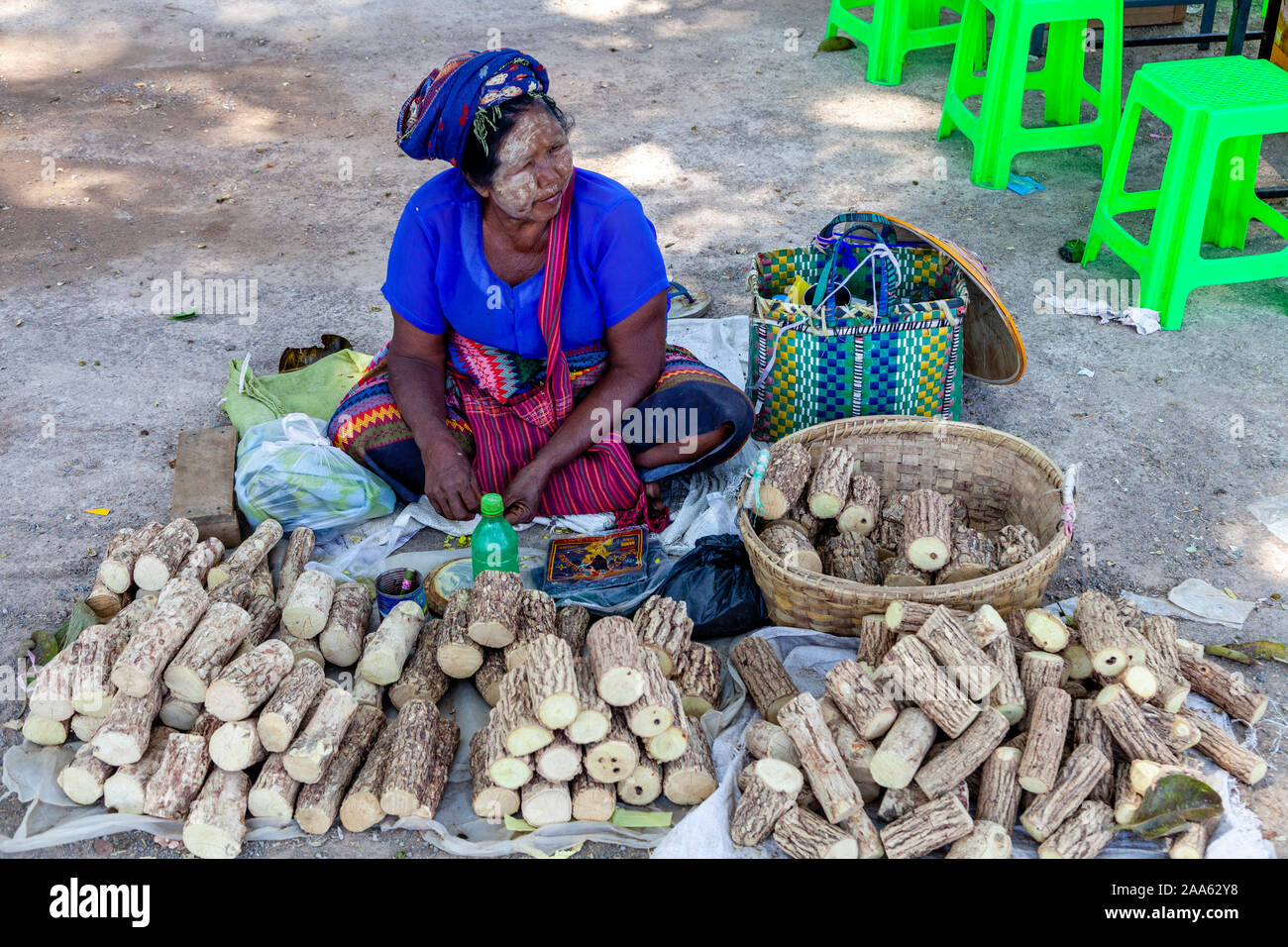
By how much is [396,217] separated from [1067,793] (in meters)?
4.42

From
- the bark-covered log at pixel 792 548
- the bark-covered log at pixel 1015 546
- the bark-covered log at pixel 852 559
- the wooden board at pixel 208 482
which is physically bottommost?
the wooden board at pixel 208 482

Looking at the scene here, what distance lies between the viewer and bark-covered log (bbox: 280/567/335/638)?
3031 millimetres

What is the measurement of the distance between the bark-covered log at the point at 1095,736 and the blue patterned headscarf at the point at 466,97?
2.18m

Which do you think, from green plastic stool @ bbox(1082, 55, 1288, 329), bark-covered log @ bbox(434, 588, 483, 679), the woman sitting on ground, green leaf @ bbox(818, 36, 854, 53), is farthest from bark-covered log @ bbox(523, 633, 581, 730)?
green leaf @ bbox(818, 36, 854, 53)

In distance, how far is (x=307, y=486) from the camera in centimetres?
364

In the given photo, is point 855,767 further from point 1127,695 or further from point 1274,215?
point 1274,215

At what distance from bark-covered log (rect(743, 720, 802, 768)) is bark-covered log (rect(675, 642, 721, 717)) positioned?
0.19 meters

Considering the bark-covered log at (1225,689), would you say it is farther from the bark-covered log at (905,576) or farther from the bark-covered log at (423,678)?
the bark-covered log at (423,678)

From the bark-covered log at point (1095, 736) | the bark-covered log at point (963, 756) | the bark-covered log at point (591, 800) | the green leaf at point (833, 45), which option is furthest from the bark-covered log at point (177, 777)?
the green leaf at point (833, 45)

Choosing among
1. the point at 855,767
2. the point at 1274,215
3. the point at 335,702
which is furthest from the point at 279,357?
the point at 1274,215

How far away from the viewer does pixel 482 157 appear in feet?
10.5

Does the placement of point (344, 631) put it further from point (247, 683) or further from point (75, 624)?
point (75, 624)

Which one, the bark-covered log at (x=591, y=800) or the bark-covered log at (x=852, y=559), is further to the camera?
the bark-covered log at (x=852, y=559)

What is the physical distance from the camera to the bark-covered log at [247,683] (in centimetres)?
267
